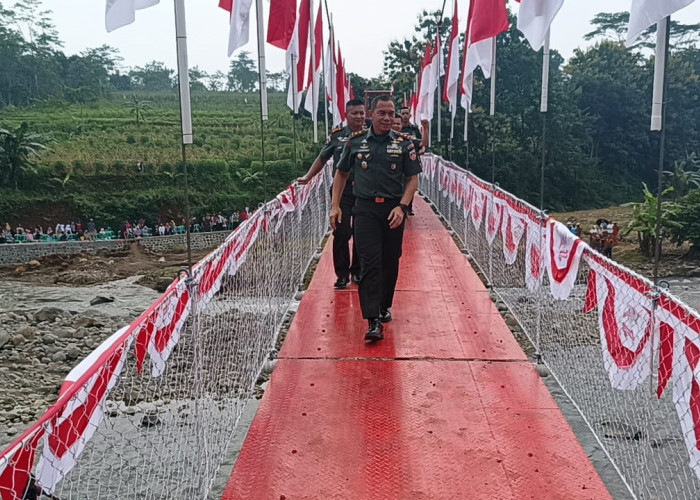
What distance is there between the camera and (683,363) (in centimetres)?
238

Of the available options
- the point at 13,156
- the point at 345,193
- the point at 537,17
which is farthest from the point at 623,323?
the point at 13,156

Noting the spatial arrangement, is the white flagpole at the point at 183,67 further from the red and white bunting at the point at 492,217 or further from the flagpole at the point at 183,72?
the red and white bunting at the point at 492,217

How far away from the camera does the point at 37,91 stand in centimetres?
5481

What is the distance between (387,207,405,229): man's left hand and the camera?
4.55 m

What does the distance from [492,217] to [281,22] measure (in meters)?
3.17

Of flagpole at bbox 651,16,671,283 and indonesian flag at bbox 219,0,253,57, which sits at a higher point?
indonesian flag at bbox 219,0,253,57

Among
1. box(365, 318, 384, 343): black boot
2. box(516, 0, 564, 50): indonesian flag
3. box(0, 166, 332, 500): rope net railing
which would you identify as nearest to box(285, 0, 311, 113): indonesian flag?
box(0, 166, 332, 500): rope net railing

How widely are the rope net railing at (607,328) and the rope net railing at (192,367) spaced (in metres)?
1.91

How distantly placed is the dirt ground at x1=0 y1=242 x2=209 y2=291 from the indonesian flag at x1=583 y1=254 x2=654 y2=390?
61.8ft

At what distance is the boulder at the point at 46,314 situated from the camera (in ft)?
→ 53.7

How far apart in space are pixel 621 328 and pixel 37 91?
197ft

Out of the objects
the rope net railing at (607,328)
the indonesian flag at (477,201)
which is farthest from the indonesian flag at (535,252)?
the indonesian flag at (477,201)

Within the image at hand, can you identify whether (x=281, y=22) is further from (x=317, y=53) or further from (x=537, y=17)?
(x=317, y=53)

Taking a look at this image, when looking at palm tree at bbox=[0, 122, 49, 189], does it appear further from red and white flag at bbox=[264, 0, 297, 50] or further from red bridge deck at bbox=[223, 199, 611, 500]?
red bridge deck at bbox=[223, 199, 611, 500]
